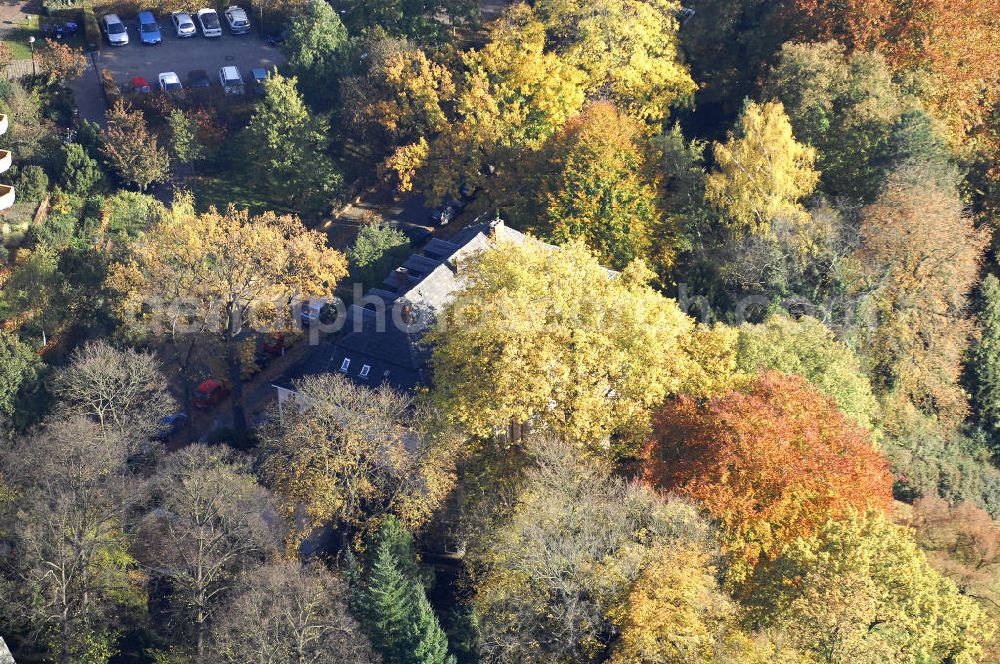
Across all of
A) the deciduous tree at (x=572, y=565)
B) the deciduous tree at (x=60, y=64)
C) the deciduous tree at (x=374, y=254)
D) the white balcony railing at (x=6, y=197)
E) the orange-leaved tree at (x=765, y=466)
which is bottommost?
the white balcony railing at (x=6, y=197)

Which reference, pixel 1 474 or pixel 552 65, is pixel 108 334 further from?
pixel 552 65

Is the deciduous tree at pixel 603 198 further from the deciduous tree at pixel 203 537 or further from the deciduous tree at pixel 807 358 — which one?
the deciduous tree at pixel 203 537

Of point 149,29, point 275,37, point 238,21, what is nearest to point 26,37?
point 149,29

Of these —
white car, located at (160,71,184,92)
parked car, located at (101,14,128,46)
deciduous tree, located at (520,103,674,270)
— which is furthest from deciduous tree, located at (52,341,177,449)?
parked car, located at (101,14,128,46)

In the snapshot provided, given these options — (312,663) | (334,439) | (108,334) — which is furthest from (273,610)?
(108,334)

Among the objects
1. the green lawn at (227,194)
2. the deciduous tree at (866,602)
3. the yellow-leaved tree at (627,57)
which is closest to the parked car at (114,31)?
the green lawn at (227,194)

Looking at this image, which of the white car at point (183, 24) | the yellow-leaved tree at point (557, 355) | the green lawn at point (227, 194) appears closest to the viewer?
the yellow-leaved tree at point (557, 355)
